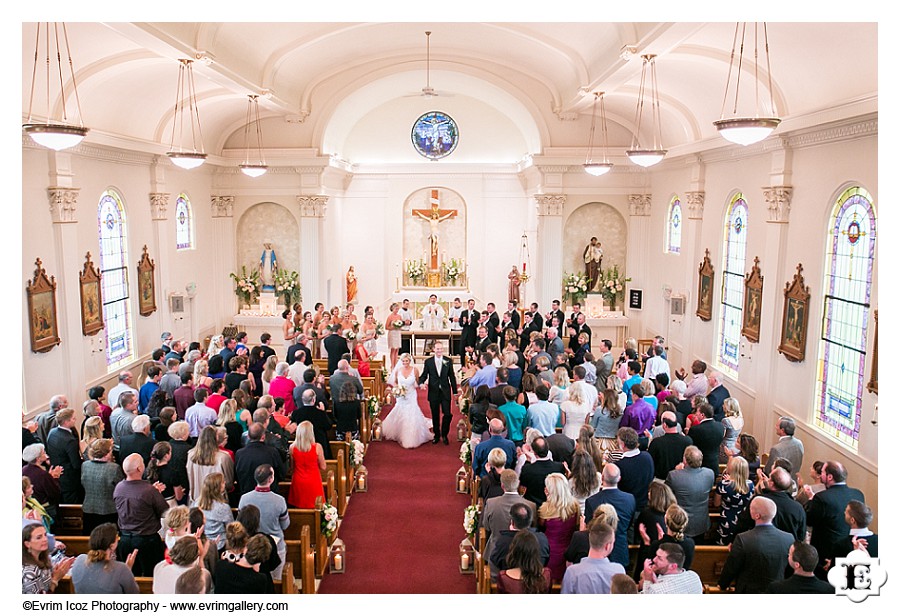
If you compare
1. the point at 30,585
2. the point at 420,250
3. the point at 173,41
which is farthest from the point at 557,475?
the point at 420,250

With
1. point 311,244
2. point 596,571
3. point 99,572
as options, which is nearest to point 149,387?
point 99,572

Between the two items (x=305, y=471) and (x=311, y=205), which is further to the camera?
(x=311, y=205)

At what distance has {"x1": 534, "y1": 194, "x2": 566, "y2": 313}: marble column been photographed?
69.8 ft

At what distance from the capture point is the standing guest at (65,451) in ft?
27.1

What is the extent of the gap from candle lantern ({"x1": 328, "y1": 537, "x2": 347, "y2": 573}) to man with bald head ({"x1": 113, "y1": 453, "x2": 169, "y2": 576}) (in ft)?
7.00

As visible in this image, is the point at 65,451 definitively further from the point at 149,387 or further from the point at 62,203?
the point at 62,203

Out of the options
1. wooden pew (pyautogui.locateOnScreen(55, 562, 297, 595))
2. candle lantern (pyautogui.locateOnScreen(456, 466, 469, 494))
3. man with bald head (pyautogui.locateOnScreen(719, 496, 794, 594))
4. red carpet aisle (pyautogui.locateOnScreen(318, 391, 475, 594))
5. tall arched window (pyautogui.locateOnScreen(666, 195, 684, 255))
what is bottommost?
red carpet aisle (pyautogui.locateOnScreen(318, 391, 475, 594))

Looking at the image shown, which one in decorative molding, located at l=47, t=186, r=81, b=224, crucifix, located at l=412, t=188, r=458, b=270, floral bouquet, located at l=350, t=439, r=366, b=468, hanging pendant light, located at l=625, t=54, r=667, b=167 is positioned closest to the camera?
floral bouquet, located at l=350, t=439, r=366, b=468

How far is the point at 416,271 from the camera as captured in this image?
25438 mm

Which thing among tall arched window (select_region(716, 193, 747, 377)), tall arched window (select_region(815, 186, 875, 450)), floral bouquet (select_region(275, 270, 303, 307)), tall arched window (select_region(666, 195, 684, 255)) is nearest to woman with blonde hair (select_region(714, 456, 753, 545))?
tall arched window (select_region(815, 186, 875, 450))

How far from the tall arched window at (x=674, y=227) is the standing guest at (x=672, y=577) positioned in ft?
47.0

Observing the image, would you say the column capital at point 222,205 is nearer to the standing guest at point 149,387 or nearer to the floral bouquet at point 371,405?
the floral bouquet at point 371,405

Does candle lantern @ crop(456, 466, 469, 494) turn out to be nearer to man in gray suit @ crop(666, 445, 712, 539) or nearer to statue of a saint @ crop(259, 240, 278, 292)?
man in gray suit @ crop(666, 445, 712, 539)

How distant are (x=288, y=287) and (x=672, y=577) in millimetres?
17598
